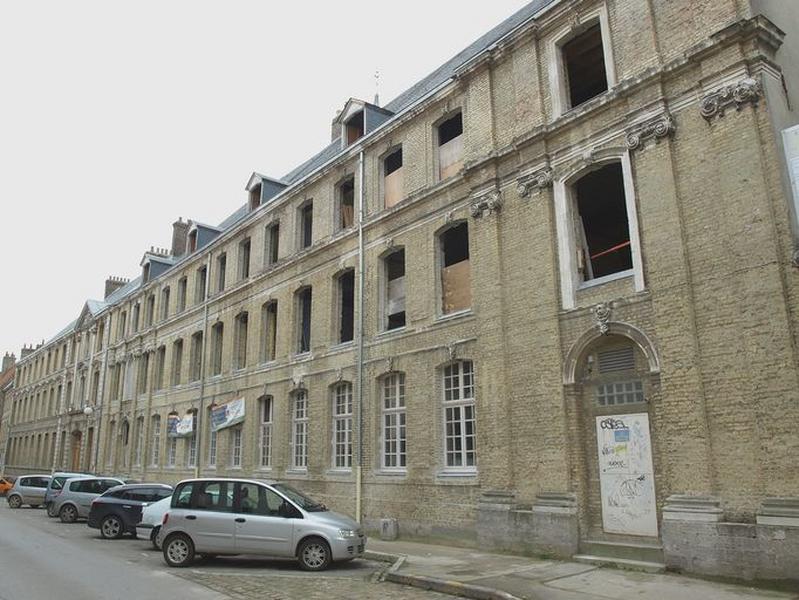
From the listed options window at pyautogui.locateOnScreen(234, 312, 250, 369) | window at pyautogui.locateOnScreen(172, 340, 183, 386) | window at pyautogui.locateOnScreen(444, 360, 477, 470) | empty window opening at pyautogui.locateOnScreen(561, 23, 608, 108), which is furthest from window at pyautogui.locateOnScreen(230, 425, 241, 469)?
empty window opening at pyautogui.locateOnScreen(561, 23, 608, 108)

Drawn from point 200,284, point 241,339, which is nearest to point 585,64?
point 241,339

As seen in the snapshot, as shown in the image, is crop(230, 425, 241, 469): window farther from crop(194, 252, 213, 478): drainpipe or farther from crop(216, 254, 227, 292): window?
crop(216, 254, 227, 292): window

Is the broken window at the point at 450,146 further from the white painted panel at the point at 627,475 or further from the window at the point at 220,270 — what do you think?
the window at the point at 220,270

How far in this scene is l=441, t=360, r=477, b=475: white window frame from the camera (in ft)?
48.5

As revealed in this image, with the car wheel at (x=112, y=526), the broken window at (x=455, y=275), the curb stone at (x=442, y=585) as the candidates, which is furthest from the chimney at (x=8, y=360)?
the curb stone at (x=442, y=585)

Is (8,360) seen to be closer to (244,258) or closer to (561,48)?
(244,258)

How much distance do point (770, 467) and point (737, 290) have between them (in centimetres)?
275

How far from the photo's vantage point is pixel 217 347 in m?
27.0

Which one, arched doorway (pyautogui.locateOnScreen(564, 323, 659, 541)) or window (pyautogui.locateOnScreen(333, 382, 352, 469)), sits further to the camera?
window (pyautogui.locateOnScreen(333, 382, 352, 469))

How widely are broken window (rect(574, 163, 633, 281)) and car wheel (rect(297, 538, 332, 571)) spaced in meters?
7.41

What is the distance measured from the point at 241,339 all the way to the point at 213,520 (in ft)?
45.9

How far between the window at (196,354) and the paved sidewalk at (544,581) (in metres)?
18.1

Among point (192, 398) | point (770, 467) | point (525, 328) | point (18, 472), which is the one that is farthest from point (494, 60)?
point (18, 472)

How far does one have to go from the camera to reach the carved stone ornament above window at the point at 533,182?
13727 millimetres
